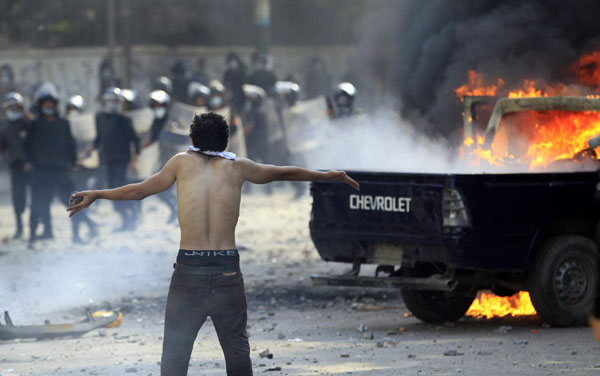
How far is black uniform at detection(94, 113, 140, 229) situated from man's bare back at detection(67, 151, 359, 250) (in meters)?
9.65

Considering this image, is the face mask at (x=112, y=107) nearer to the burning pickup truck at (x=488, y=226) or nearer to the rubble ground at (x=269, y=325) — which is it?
the rubble ground at (x=269, y=325)

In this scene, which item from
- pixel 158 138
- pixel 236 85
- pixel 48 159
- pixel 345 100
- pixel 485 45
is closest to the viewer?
pixel 485 45

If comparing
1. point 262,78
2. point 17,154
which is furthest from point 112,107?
point 262,78

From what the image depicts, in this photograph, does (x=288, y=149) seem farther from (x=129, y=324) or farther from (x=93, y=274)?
(x=129, y=324)

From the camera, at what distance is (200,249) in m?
6.14

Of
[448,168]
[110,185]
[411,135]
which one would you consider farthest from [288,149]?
[448,168]

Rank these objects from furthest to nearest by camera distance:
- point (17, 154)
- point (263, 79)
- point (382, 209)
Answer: point (263, 79), point (17, 154), point (382, 209)

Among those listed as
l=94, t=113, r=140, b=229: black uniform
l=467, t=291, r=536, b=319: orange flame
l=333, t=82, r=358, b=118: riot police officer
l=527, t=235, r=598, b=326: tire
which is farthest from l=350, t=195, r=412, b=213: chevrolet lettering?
l=333, t=82, r=358, b=118: riot police officer

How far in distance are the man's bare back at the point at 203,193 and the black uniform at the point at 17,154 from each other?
9.45 metres

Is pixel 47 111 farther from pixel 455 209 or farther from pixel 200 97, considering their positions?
pixel 455 209

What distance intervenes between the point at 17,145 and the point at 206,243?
10.0 m

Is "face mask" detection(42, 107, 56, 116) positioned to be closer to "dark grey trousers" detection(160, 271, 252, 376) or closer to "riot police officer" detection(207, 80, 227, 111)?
"riot police officer" detection(207, 80, 227, 111)

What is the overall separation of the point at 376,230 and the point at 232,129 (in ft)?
32.1

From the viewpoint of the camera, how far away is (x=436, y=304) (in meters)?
9.60
